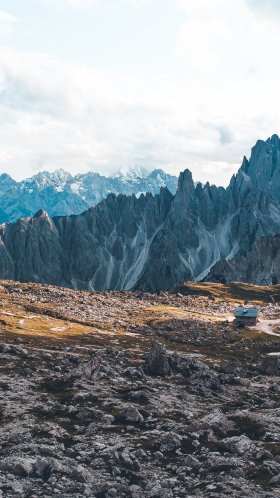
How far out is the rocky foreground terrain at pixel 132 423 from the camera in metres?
45.2

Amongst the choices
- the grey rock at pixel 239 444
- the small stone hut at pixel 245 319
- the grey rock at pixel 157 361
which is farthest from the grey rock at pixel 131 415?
the small stone hut at pixel 245 319

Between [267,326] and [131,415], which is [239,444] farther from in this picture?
[267,326]

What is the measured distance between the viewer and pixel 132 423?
2383 inches

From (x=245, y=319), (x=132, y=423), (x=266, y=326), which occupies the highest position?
(x=245, y=319)

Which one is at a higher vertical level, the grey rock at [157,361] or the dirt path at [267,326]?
the grey rock at [157,361]

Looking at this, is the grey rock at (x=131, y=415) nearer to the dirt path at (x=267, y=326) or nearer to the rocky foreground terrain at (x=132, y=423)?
the rocky foreground terrain at (x=132, y=423)

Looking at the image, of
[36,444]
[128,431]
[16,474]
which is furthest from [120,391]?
[16,474]

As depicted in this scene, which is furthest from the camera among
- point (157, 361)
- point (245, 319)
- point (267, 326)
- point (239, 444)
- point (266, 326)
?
point (267, 326)

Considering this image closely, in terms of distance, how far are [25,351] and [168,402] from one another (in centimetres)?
3262

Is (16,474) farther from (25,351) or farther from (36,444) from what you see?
(25,351)

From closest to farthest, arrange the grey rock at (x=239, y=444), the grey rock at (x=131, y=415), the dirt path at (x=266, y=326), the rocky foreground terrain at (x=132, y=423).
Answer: the rocky foreground terrain at (x=132, y=423)
the grey rock at (x=239, y=444)
the grey rock at (x=131, y=415)
the dirt path at (x=266, y=326)

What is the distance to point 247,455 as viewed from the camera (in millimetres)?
52688

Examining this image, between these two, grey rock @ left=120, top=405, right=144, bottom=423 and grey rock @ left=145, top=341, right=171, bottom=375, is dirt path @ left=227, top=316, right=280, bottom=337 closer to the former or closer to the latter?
grey rock @ left=145, top=341, right=171, bottom=375

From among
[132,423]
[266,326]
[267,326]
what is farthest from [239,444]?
[267,326]
